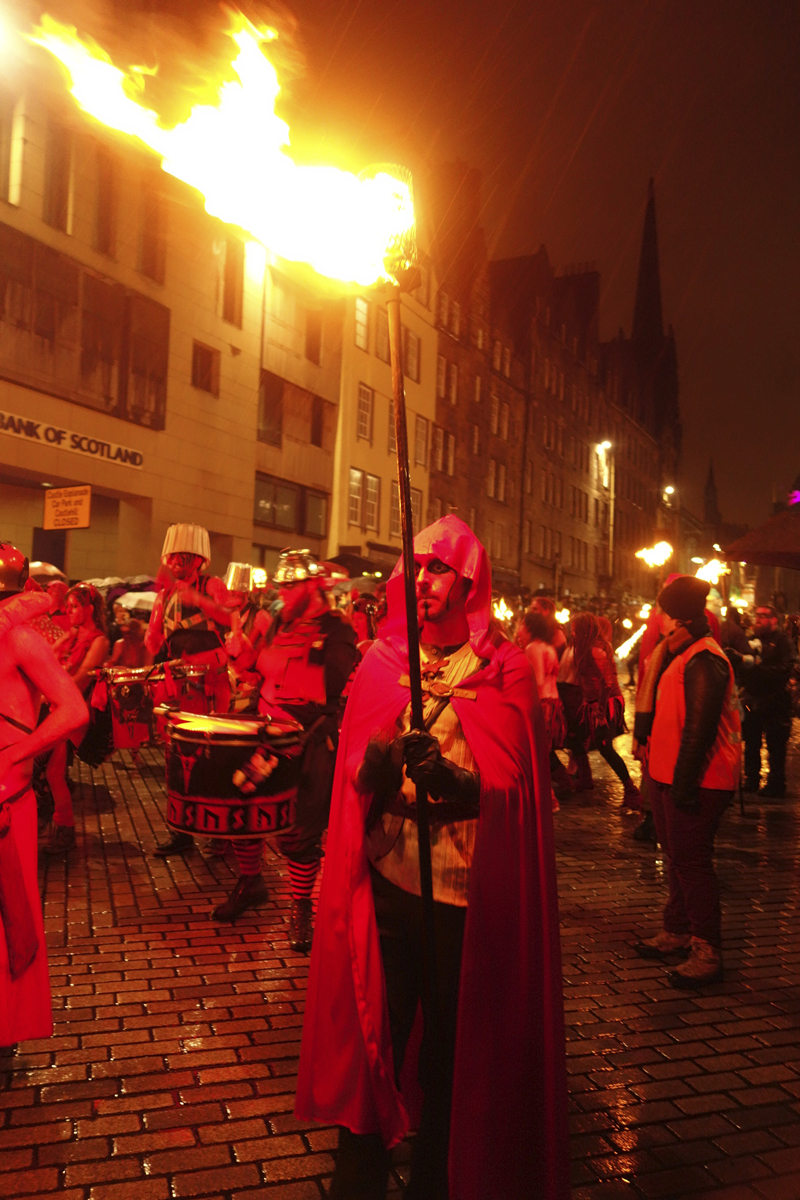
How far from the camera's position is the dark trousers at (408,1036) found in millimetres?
2787

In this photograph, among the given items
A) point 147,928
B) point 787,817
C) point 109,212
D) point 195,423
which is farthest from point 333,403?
point 147,928

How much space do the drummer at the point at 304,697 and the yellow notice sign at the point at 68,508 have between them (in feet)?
22.8

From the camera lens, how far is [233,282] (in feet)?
82.0

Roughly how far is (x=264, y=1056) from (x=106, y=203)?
67.3 ft

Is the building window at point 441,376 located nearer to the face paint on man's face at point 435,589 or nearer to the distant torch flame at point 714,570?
the distant torch flame at point 714,570

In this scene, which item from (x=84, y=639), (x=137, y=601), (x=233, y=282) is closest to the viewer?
(x=84, y=639)

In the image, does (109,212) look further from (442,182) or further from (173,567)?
(442,182)

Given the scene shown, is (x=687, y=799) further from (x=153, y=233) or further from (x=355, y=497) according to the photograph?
(x=355, y=497)

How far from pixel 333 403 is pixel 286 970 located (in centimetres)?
2709

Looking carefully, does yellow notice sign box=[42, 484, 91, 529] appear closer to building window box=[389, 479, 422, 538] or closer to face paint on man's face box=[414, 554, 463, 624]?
face paint on man's face box=[414, 554, 463, 624]

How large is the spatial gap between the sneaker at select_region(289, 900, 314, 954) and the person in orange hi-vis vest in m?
1.91

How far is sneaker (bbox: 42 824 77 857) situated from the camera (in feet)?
22.6

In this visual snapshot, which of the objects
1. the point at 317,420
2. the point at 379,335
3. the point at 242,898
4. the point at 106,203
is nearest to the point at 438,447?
the point at 379,335

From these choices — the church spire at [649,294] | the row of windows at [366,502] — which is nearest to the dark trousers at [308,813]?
the row of windows at [366,502]
